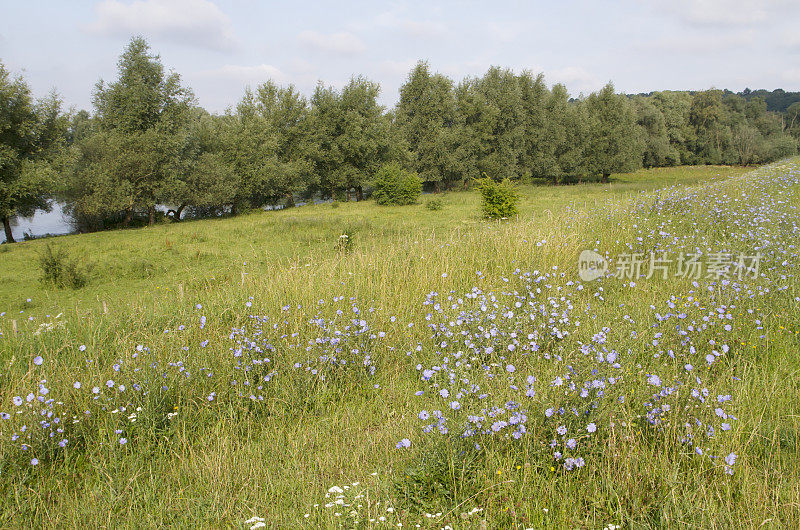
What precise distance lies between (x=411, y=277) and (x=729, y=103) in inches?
3488

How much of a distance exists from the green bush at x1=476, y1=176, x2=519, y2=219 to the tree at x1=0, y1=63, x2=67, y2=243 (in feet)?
60.6

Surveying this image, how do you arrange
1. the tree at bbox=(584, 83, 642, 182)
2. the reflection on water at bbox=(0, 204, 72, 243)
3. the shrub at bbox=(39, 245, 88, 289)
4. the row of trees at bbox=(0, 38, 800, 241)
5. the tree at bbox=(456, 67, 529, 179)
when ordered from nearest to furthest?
the shrub at bbox=(39, 245, 88, 289) < the row of trees at bbox=(0, 38, 800, 241) < the reflection on water at bbox=(0, 204, 72, 243) < the tree at bbox=(456, 67, 529, 179) < the tree at bbox=(584, 83, 642, 182)

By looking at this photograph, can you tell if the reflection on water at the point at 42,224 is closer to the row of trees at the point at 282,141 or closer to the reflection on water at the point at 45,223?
the reflection on water at the point at 45,223

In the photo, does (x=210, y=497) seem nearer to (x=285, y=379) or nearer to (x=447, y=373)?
(x=285, y=379)

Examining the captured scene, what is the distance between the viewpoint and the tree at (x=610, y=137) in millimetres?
41438

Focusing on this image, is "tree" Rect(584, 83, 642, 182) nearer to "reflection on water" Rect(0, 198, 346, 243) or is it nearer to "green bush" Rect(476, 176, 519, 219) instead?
"reflection on water" Rect(0, 198, 346, 243)

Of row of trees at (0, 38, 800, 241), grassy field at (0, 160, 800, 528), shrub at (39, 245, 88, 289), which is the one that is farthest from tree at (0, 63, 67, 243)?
grassy field at (0, 160, 800, 528)

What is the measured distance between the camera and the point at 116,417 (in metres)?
3.49

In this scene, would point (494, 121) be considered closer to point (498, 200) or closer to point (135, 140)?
point (498, 200)

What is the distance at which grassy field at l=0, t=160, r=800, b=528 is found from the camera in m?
2.51

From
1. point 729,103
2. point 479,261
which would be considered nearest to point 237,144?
point 479,261

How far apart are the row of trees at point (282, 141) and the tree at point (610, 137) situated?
105mm

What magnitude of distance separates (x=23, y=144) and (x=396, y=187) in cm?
1789

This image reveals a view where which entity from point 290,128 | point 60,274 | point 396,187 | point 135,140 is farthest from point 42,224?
point 60,274
